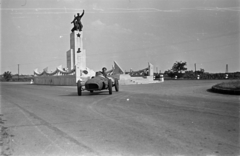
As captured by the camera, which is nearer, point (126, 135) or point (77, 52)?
point (126, 135)

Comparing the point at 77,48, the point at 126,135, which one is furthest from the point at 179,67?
the point at 126,135

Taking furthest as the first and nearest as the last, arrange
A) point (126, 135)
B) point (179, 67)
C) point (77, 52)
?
1. point (179, 67)
2. point (77, 52)
3. point (126, 135)

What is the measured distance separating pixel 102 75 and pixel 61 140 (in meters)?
9.56

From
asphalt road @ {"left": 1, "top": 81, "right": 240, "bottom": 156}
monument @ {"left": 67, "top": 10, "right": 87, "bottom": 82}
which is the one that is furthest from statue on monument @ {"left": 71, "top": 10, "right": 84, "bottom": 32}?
asphalt road @ {"left": 1, "top": 81, "right": 240, "bottom": 156}

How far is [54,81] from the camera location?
36.0 metres

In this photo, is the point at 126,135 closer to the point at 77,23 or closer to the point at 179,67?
the point at 77,23

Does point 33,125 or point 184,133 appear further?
point 33,125

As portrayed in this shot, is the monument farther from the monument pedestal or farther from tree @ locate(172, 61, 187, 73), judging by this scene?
tree @ locate(172, 61, 187, 73)

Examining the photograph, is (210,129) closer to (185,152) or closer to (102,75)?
(185,152)

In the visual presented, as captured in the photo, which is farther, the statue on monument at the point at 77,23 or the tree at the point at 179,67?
the tree at the point at 179,67

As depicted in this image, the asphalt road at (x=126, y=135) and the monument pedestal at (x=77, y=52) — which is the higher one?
the monument pedestal at (x=77, y=52)

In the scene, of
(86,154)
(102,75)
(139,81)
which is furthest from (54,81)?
(86,154)

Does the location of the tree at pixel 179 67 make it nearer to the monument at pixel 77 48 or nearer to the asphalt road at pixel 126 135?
the monument at pixel 77 48

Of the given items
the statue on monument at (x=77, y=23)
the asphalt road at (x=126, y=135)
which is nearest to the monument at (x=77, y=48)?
the statue on monument at (x=77, y=23)
